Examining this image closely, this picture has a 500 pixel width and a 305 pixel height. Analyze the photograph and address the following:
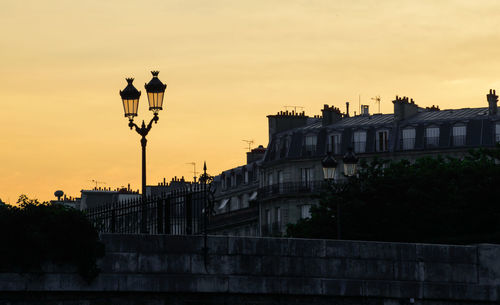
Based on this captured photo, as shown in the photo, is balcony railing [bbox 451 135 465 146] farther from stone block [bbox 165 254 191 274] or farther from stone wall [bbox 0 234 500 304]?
stone block [bbox 165 254 191 274]

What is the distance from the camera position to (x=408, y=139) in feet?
286

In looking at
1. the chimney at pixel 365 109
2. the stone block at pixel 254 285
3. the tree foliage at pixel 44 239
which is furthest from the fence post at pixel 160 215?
the chimney at pixel 365 109

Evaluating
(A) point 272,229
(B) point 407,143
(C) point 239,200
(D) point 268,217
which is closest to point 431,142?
(B) point 407,143

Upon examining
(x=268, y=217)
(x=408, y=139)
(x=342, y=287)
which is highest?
(x=408, y=139)

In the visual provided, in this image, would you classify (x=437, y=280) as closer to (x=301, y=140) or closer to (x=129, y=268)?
(x=129, y=268)

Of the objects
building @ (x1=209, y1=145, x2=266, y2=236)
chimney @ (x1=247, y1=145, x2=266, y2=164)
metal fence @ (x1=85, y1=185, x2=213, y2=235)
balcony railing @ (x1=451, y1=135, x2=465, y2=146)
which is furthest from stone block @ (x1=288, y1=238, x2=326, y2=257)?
chimney @ (x1=247, y1=145, x2=266, y2=164)

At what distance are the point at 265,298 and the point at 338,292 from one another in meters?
1.70

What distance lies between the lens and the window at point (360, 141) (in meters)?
88.9

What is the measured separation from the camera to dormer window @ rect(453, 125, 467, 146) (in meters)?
84.8

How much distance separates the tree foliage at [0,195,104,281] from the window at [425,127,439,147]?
63.2 metres

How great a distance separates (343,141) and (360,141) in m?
→ 1.15

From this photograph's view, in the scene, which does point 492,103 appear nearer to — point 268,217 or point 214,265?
point 268,217

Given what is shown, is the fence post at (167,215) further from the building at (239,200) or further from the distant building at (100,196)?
the distant building at (100,196)

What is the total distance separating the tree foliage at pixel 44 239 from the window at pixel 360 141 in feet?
214
